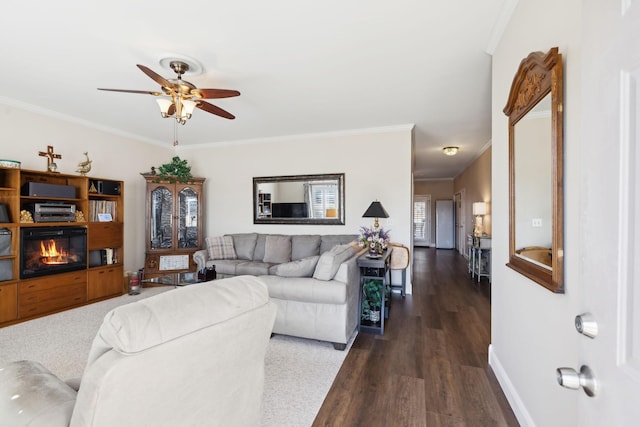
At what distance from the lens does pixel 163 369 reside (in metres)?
0.88

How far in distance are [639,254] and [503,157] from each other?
6.10 feet

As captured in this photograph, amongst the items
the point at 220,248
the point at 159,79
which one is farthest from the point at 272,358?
the point at 220,248

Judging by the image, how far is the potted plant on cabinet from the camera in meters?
3.14

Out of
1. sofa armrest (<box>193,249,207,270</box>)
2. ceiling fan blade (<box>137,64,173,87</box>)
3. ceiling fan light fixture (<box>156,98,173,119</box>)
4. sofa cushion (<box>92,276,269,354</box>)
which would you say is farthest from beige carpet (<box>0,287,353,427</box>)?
ceiling fan blade (<box>137,64,173,87</box>)

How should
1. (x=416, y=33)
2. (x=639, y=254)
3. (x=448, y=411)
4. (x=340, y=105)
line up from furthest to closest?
(x=340, y=105), (x=416, y=33), (x=448, y=411), (x=639, y=254)

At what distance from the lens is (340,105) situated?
3754mm

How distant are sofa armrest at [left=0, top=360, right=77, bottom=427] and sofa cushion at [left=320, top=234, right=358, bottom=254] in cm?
374

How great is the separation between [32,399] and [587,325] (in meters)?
1.56

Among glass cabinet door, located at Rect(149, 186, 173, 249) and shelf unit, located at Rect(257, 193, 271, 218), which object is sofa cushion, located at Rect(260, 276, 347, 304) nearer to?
shelf unit, located at Rect(257, 193, 271, 218)

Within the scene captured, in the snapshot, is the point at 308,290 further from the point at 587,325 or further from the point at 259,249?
the point at 259,249

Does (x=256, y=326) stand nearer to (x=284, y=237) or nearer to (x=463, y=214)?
(x=284, y=237)

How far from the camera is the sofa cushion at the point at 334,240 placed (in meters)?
4.64

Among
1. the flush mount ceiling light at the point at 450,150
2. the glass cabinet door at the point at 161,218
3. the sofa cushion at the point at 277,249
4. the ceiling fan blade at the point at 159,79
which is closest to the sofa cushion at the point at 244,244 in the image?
the sofa cushion at the point at 277,249

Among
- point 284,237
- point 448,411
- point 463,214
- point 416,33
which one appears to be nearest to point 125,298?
point 284,237
